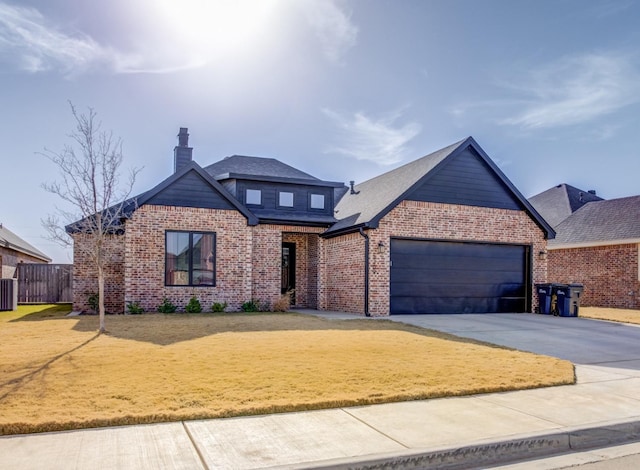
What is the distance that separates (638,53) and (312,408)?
43.1ft

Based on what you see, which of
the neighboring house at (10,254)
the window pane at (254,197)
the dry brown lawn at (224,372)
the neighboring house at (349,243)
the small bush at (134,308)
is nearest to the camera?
the dry brown lawn at (224,372)

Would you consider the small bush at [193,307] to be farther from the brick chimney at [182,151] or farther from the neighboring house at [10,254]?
the neighboring house at [10,254]

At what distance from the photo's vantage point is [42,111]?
13641mm

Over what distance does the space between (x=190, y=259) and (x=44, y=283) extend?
34.7 feet

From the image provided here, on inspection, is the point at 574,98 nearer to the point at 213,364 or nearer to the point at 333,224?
the point at 333,224

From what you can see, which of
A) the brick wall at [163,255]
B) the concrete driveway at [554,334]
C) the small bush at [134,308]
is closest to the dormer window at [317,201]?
the brick wall at [163,255]

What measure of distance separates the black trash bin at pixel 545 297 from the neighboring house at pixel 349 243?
12.9 inches

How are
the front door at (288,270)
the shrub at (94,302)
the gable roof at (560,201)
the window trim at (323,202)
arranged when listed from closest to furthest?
1. the shrub at (94,302)
2. the window trim at (323,202)
3. the front door at (288,270)
4. the gable roof at (560,201)

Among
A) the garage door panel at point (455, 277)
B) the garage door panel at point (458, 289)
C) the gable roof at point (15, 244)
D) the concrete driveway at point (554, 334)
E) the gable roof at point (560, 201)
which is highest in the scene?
the gable roof at point (560, 201)

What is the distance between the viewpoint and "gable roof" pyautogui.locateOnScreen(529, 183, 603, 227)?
29156 mm

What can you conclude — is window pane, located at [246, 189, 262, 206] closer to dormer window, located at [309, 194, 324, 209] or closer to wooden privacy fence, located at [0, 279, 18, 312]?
dormer window, located at [309, 194, 324, 209]

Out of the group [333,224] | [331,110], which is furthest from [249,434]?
[333,224]

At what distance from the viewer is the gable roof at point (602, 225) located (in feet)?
74.6

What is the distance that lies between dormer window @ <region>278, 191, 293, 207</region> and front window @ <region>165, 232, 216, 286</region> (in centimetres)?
344
